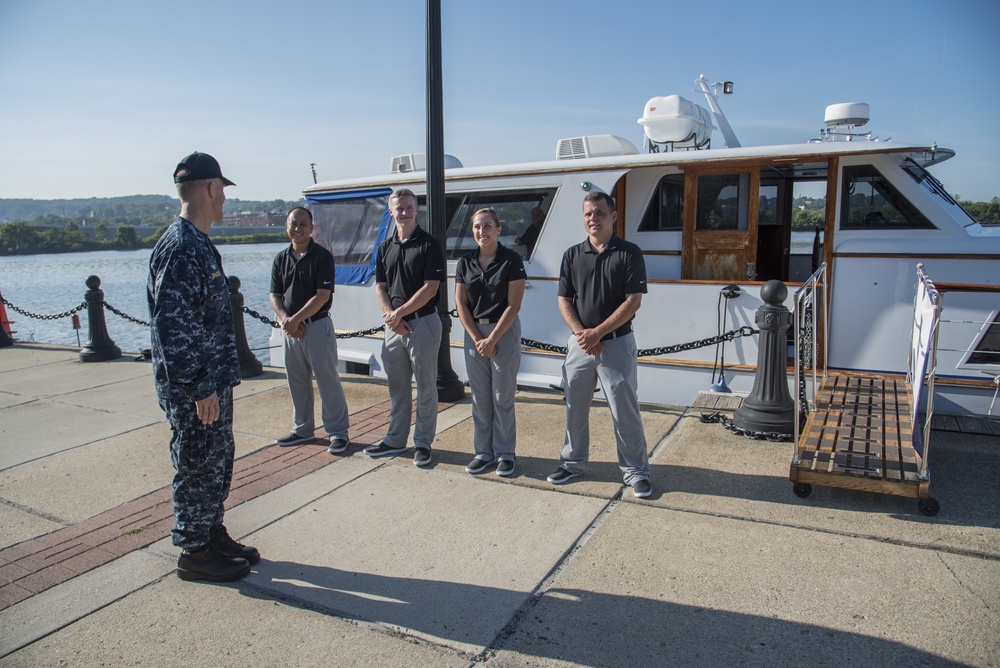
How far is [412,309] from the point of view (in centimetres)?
491

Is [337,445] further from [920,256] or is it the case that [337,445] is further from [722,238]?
[920,256]

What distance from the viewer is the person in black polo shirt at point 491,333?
468 centimetres

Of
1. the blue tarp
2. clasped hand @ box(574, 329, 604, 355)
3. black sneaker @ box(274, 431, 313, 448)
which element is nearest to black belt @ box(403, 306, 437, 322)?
clasped hand @ box(574, 329, 604, 355)

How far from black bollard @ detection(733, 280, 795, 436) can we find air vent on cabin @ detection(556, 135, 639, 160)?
9.09 feet

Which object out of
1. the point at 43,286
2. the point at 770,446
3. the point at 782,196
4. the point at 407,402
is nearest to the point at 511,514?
the point at 407,402

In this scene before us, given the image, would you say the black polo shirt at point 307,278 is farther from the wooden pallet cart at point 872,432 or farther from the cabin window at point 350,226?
the wooden pallet cart at point 872,432

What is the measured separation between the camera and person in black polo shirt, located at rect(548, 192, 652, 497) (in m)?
4.27

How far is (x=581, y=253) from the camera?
4.48 meters

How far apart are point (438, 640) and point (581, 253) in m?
2.58

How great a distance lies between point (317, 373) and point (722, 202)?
4.40 m

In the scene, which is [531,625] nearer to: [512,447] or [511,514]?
[511,514]

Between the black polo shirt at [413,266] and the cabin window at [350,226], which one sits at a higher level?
the cabin window at [350,226]

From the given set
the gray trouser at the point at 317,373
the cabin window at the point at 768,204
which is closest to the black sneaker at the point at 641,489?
the gray trouser at the point at 317,373

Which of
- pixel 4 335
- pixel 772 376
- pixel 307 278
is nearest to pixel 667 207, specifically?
pixel 772 376
